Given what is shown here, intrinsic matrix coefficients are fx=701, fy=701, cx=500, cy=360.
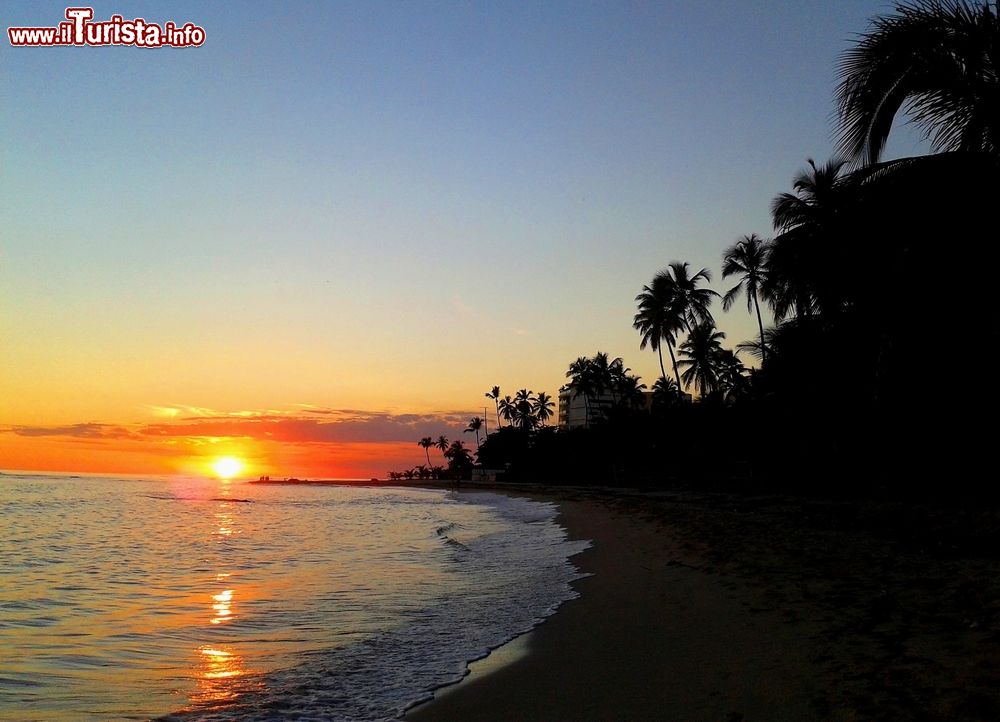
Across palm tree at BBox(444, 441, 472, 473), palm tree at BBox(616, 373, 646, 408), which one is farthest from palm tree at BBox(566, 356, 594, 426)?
palm tree at BBox(444, 441, 472, 473)

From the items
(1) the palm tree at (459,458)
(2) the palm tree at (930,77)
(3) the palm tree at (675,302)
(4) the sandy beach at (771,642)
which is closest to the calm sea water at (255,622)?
(4) the sandy beach at (771,642)

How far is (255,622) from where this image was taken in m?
9.64

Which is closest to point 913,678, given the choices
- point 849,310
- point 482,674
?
point 482,674

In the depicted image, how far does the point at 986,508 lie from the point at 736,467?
23.5 metres

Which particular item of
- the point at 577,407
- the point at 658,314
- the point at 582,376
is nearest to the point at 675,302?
the point at 658,314

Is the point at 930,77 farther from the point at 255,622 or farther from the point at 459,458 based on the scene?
the point at 459,458

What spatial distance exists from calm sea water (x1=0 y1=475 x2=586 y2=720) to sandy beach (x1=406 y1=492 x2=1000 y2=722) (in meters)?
0.79

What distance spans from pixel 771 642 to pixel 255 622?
22.3 ft

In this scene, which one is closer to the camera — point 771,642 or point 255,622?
point 771,642

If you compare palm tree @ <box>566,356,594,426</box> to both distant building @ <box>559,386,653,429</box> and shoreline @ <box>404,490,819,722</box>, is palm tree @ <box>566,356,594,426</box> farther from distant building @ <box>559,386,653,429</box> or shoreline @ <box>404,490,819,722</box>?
shoreline @ <box>404,490,819,722</box>

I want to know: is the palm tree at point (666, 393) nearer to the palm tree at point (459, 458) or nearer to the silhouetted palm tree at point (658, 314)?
the silhouetted palm tree at point (658, 314)

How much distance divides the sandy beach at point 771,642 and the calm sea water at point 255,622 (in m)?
0.79

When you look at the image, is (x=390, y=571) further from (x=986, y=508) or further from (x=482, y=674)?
(x=986, y=508)

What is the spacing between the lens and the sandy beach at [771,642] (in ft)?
15.2
